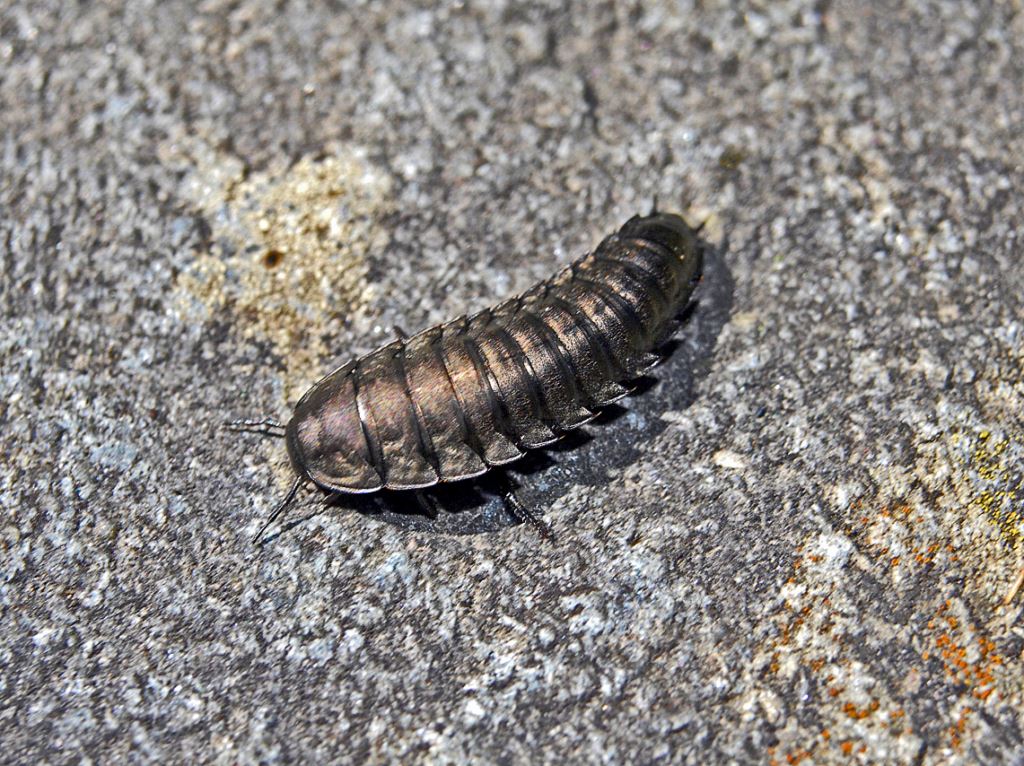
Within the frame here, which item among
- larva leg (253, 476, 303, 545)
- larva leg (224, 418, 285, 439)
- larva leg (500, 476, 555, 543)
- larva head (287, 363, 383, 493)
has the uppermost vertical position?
larva head (287, 363, 383, 493)

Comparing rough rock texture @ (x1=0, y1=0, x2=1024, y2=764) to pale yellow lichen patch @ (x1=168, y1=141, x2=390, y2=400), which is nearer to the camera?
rough rock texture @ (x1=0, y1=0, x2=1024, y2=764)

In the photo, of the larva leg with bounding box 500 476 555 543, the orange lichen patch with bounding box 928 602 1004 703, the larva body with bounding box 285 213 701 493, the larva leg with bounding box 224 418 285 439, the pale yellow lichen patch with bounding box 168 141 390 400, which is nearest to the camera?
the orange lichen patch with bounding box 928 602 1004 703

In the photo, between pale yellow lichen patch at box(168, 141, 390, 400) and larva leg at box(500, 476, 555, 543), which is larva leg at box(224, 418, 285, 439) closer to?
pale yellow lichen patch at box(168, 141, 390, 400)

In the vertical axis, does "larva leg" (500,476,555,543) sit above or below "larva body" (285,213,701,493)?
below

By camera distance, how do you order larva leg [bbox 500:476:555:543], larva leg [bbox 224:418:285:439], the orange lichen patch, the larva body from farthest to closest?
larva leg [bbox 224:418:285:439] → larva leg [bbox 500:476:555:543] → the larva body → the orange lichen patch

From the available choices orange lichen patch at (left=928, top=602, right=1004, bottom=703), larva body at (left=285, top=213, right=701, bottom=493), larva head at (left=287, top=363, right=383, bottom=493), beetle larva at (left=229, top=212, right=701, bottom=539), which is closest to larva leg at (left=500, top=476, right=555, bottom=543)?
beetle larva at (left=229, top=212, right=701, bottom=539)

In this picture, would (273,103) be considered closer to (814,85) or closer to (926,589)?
(814,85)

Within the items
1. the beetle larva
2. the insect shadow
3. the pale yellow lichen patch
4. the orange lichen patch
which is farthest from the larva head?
the orange lichen patch
